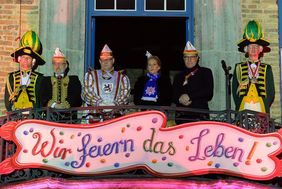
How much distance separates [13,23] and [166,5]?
8.54ft

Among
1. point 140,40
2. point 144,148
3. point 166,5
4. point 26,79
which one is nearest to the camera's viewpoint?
point 144,148

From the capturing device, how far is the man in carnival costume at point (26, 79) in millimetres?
14094

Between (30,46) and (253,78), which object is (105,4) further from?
(253,78)

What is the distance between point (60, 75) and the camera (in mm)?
14078

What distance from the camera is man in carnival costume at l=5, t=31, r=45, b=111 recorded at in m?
14.1

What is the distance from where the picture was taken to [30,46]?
14.4 metres

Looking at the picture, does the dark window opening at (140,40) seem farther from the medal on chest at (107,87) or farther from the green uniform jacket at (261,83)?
the green uniform jacket at (261,83)

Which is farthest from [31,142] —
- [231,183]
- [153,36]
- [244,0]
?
[153,36]

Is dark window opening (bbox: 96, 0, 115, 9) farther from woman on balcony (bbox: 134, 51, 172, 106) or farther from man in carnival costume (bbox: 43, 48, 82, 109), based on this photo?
woman on balcony (bbox: 134, 51, 172, 106)

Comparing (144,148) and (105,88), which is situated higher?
(105,88)

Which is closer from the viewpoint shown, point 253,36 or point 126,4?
point 253,36

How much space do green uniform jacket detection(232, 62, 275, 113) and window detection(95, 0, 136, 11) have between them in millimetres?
2642

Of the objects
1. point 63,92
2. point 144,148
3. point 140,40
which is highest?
point 140,40

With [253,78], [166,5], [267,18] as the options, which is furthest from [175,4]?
[253,78]
